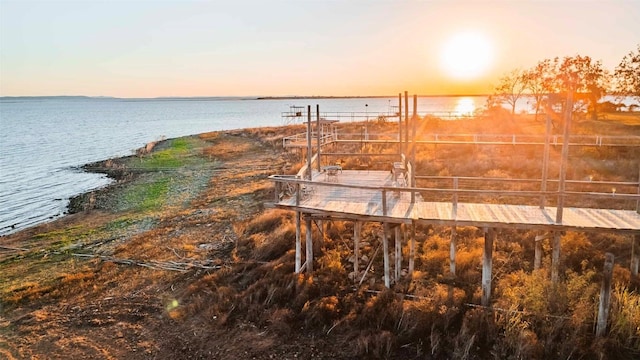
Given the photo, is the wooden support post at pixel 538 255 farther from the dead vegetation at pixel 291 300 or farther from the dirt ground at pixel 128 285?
the dirt ground at pixel 128 285

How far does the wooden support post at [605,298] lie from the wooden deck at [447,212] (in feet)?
3.89

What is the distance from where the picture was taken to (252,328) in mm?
10922

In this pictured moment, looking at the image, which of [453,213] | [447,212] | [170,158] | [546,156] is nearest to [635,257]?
[546,156]

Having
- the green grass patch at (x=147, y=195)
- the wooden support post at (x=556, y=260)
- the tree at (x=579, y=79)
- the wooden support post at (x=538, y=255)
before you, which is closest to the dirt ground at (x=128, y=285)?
the green grass patch at (x=147, y=195)

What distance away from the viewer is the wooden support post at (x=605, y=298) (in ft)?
30.1

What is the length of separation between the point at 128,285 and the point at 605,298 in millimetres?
12535

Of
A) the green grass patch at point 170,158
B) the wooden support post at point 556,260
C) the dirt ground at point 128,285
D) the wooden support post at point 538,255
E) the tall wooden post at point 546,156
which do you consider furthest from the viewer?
the green grass patch at point 170,158

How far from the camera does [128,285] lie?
1391 cm

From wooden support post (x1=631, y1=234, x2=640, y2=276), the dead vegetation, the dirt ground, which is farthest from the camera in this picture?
wooden support post (x1=631, y1=234, x2=640, y2=276)

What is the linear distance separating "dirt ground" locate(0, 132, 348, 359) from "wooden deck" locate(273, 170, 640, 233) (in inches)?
130

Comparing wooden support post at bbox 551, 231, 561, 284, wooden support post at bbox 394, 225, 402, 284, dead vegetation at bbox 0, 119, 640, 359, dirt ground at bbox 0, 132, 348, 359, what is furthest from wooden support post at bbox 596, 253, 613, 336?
dirt ground at bbox 0, 132, 348, 359

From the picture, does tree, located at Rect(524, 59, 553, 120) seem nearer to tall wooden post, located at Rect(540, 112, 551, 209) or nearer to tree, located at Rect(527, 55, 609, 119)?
tree, located at Rect(527, 55, 609, 119)

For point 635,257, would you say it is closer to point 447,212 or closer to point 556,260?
point 556,260

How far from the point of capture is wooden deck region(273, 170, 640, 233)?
10500 millimetres
